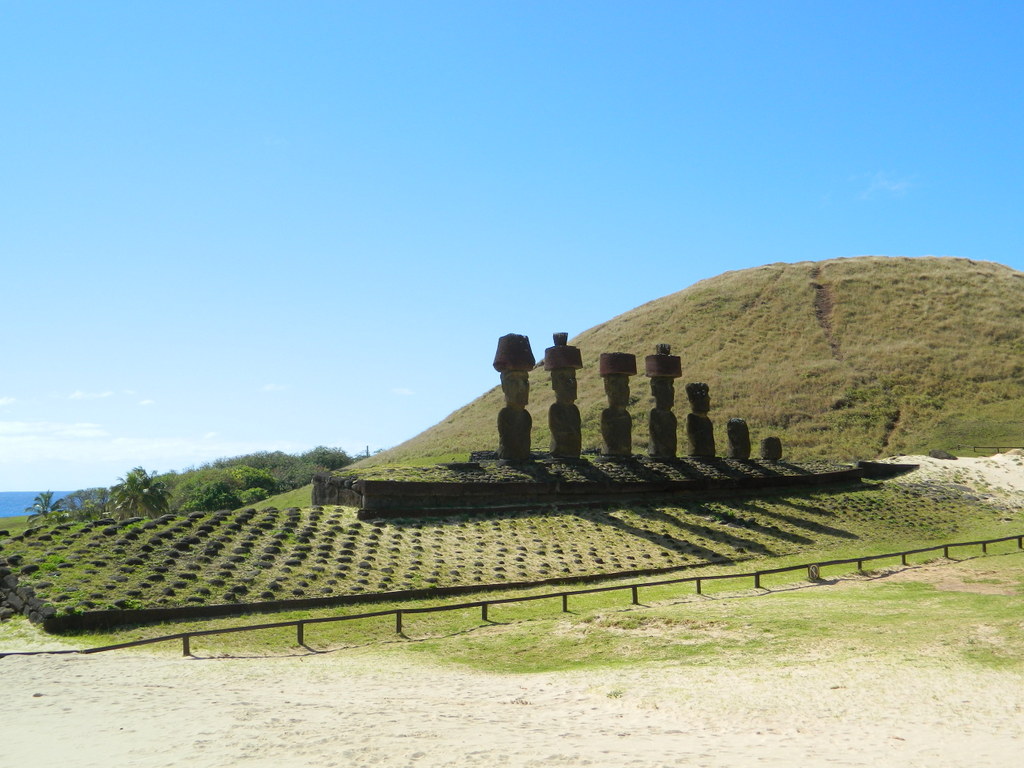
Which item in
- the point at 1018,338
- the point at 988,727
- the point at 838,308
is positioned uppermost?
the point at 838,308

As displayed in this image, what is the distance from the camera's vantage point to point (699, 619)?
1378 cm

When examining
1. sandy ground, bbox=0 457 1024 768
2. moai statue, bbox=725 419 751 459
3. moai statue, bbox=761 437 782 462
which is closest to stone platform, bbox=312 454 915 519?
moai statue, bbox=725 419 751 459

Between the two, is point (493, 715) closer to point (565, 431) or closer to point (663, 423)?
point (565, 431)

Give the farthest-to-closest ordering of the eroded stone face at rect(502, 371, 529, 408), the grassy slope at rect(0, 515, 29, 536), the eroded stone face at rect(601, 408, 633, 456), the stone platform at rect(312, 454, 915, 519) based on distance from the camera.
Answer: the grassy slope at rect(0, 515, 29, 536)
the eroded stone face at rect(601, 408, 633, 456)
the eroded stone face at rect(502, 371, 529, 408)
the stone platform at rect(312, 454, 915, 519)

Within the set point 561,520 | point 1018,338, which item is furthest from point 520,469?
point 1018,338

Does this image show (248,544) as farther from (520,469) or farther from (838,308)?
(838,308)

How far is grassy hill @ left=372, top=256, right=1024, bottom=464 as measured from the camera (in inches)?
1722

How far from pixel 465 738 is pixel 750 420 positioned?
3882 cm

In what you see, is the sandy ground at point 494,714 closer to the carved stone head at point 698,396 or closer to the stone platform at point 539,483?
the stone platform at point 539,483

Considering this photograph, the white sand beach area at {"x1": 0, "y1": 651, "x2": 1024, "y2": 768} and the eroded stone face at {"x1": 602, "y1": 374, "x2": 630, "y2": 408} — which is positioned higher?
the eroded stone face at {"x1": 602, "y1": 374, "x2": 630, "y2": 408}

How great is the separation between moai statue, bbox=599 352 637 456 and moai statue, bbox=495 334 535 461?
3.41 meters

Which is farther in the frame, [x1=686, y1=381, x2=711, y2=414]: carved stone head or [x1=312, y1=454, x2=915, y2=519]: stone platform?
[x1=686, y1=381, x2=711, y2=414]: carved stone head

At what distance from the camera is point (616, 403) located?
28047mm

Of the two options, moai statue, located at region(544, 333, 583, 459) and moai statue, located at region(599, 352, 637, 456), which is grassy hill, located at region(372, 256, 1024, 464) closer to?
moai statue, located at region(599, 352, 637, 456)
